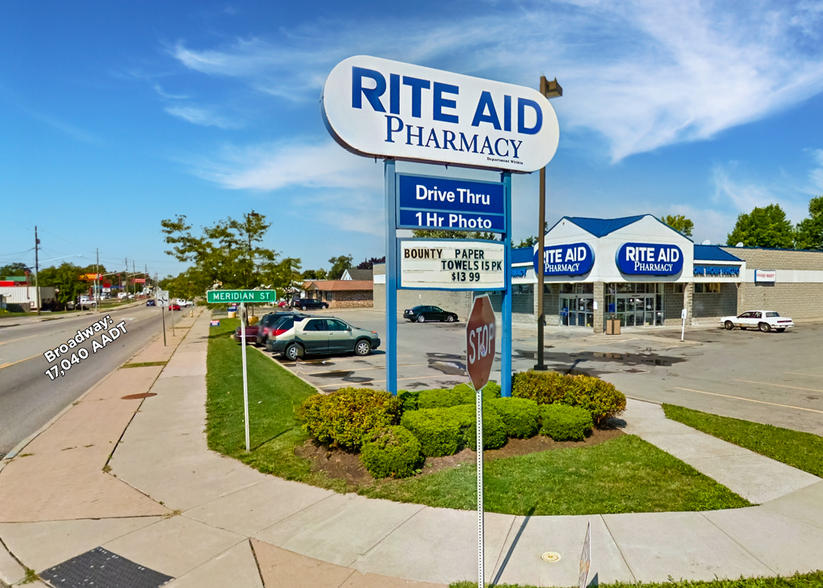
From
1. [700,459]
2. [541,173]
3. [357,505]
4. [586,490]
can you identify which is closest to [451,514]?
[357,505]

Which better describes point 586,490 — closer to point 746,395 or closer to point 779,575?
point 779,575

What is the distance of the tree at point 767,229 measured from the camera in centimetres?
7075

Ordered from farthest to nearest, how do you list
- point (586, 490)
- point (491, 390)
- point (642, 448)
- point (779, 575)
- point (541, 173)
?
point (541, 173) → point (491, 390) → point (642, 448) → point (586, 490) → point (779, 575)

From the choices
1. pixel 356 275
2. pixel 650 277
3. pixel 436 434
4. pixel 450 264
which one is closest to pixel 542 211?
pixel 450 264

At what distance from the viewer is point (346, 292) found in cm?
7512

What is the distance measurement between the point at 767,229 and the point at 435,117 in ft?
261

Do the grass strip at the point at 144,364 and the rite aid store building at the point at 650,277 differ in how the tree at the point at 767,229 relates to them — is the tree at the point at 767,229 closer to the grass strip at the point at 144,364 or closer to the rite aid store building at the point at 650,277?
the rite aid store building at the point at 650,277

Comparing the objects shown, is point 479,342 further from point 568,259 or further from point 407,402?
point 568,259

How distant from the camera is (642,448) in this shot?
25.5ft

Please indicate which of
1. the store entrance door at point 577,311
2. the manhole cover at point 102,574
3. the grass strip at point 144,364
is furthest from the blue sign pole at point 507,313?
the store entrance door at point 577,311

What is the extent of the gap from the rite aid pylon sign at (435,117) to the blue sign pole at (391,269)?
471 mm

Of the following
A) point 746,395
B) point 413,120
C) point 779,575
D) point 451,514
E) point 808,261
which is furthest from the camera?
point 808,261

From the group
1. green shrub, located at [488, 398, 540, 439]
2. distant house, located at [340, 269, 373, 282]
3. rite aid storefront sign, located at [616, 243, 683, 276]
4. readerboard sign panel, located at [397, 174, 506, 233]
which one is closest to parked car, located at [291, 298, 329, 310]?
distant house, located at [340, 269, 373, 282]

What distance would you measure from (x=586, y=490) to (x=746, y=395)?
→ 28.3 ft
